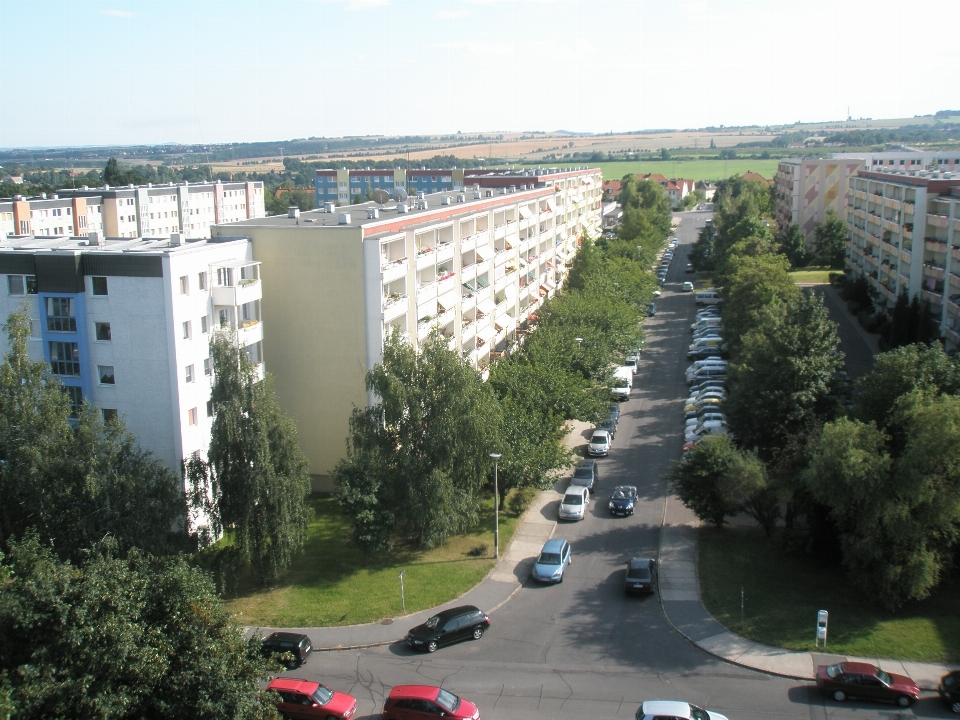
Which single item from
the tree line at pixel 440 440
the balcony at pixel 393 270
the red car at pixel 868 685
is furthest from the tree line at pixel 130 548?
the red car at pixel 868 685

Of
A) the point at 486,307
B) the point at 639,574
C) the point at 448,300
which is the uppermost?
the point at 448,300

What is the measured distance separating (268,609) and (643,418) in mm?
25154

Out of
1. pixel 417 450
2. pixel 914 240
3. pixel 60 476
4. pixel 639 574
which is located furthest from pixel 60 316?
pixel 914 240

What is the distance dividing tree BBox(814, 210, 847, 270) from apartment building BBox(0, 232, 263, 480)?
68.8 metres

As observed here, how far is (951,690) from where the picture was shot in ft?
68.1

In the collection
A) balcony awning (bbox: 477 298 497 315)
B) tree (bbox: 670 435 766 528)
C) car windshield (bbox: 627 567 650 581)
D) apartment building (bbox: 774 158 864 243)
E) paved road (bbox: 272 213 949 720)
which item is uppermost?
apartment building (bbox: 774 158 864 243)

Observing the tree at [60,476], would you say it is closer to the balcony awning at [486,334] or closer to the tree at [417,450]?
the tree at [417,450]

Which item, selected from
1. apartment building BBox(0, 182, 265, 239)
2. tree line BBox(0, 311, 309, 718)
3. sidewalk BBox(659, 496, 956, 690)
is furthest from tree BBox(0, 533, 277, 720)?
apartment building BBox(0, 182, 265, 239)

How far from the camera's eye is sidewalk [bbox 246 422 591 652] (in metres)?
25.1

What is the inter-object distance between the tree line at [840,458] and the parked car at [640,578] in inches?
151

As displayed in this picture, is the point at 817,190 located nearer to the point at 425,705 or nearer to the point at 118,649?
the point at 425,705

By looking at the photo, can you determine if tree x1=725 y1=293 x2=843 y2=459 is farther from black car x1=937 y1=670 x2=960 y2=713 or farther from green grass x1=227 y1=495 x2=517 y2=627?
black car x1=937 y1=670 x2=960 y2=713

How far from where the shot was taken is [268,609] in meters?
A: 27.0

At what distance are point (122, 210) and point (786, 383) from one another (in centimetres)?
8283
